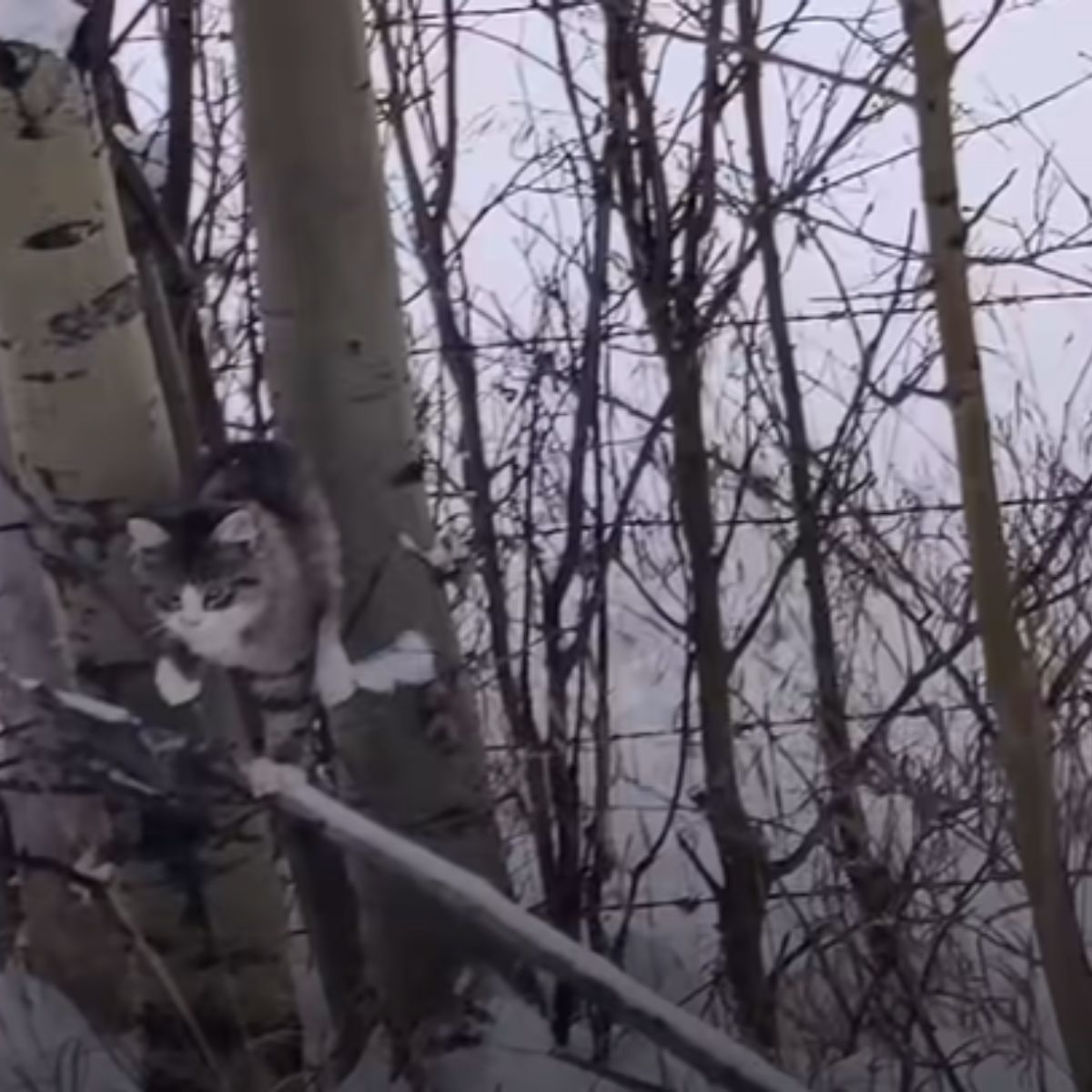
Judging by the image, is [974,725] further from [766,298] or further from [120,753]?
[120,753]

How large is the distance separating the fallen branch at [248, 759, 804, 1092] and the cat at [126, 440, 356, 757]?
0.08 m

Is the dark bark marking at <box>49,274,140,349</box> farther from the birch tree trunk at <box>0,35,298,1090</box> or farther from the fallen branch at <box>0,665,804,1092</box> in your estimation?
the fallen branch at <box>0,665,804,1092</box>

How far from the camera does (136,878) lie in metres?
2.60

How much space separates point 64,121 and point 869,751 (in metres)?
1.29

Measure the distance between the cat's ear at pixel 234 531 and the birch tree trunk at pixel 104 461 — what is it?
0.27 feet

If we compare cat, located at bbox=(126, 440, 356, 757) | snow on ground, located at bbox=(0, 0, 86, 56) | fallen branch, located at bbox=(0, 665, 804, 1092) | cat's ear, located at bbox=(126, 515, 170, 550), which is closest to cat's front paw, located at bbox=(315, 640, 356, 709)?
cat, located at bbox=(126, 440, 356, 757)

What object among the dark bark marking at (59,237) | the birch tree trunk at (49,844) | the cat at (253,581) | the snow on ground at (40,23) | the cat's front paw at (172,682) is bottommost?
the birch tree trunk at (49,844)

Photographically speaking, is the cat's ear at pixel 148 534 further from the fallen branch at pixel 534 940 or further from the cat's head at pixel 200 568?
the fallen branch at pixel 534 940

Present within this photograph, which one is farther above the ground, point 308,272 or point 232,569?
point 308,272

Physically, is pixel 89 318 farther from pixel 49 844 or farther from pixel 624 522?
pixel 624 522

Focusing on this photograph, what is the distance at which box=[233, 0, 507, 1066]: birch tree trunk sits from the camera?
264cm

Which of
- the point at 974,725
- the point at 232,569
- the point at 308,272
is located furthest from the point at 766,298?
the point at 232,569

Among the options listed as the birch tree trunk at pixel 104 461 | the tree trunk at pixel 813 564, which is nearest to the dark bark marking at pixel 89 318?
the birch tree trunk at pixel 104 461

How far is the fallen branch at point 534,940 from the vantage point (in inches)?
95.9
